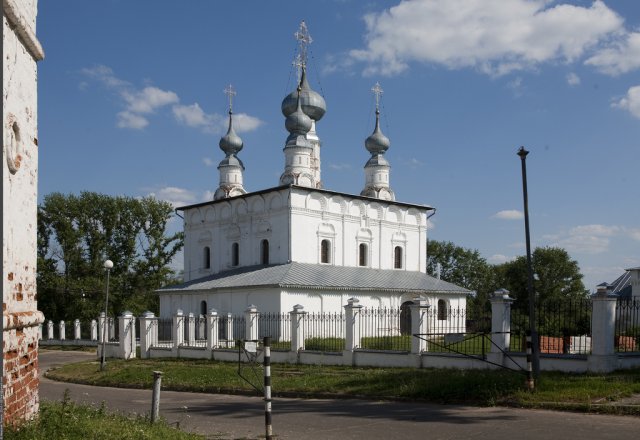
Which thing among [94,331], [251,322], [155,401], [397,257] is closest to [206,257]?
[94,331]

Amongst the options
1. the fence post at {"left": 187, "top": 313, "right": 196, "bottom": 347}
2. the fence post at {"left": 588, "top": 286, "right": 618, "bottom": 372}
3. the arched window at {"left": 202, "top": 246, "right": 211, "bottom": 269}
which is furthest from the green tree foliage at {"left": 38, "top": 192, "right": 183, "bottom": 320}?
the fence post at {"left": 588, "top": 286, "right": 618, "bottom": 372}

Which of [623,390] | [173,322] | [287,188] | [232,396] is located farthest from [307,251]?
[623,390]

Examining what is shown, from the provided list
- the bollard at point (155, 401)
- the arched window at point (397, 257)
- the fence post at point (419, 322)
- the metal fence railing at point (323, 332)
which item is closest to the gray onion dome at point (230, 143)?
the arched window at point (397, 257)

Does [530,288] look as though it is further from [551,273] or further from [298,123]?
[551,273]

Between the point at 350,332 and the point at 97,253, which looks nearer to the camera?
the point at 350,332

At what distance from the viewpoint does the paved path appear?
32.0ft

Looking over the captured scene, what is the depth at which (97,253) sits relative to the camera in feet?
162

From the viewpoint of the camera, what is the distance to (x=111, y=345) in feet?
90.8

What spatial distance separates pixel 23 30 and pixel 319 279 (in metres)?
26.4

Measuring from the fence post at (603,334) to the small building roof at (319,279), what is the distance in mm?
17022

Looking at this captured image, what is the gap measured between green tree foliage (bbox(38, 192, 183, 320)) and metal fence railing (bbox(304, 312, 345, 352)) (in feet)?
93.4

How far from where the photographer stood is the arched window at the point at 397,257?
129 feet

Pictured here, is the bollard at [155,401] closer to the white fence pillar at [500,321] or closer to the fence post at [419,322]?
the white fence pillar at [500,321]

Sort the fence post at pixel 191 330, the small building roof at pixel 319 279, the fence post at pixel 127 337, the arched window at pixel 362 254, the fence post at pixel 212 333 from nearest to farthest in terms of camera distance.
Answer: the fence post at pixel 212 333, the fence post at pixel 191 330, the fence post at pixel 127 337, the small building roof at pixel 319 279, the arched window at pixel 362 254
